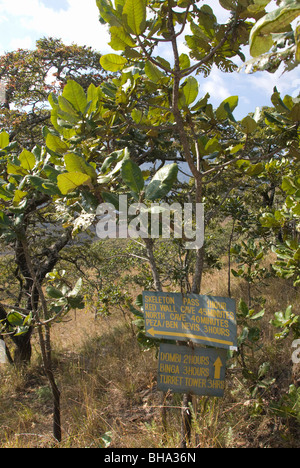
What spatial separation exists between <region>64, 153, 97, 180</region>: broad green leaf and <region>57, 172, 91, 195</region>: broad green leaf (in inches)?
1.4

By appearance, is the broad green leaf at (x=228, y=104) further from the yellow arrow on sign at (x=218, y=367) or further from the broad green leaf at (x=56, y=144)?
the yellow arrow on sign at (x=218, y=367)

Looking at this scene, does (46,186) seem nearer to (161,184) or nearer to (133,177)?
(133,177)

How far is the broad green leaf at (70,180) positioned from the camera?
104 cm

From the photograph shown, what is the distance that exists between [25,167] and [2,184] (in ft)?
0.53

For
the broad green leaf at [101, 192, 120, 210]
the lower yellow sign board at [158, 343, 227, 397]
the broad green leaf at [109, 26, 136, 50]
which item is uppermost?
the broad green leaf at [109, 26, 136, 50]

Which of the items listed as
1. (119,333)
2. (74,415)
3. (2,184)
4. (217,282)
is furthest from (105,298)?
(2,184)

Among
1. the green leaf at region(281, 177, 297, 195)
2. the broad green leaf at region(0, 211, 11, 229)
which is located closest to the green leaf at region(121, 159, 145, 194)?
the broad green leaf at region(0, 211, 11, 229)

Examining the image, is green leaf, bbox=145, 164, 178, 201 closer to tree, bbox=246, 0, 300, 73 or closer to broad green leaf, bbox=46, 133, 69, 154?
tree, bbox=246, 0, 300, 73

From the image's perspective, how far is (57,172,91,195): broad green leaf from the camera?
1.04 metres

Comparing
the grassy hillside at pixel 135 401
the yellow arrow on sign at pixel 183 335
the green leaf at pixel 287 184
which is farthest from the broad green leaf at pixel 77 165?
the grassy hillside at pixel 135 401

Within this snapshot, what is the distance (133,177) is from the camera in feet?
3.51

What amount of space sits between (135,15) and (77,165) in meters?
0.53
